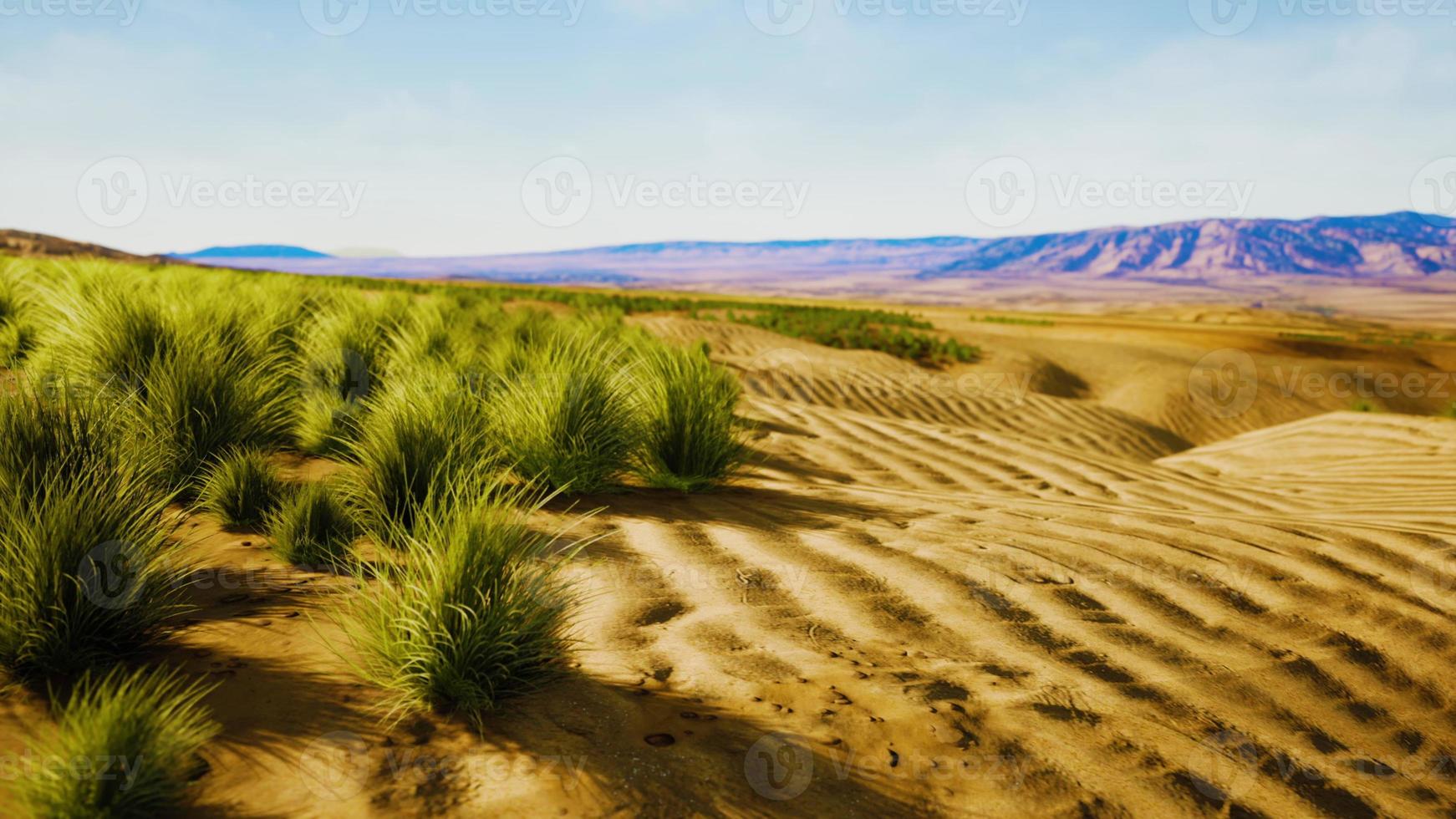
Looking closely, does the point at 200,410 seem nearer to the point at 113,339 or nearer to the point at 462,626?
the point at 113,339

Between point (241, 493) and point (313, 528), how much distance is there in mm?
434

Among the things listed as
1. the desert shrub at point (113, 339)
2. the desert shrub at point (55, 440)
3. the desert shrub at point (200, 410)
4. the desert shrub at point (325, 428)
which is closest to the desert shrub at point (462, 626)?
the desert shrub at point (55, 440)

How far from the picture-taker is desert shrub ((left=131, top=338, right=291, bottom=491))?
3281 mm

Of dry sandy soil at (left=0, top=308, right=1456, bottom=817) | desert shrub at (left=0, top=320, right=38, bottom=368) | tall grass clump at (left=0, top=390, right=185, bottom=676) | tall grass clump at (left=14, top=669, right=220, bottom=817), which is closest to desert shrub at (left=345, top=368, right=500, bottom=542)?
dry sandy soil at (left=0, top=308, right=1456, bottom=817)

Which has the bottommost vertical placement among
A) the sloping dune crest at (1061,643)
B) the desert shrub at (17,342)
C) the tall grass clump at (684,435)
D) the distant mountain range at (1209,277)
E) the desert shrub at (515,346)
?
the distant mountain range at (1209,277)

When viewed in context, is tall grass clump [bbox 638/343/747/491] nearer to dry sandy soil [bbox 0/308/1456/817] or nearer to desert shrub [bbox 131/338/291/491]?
dry sandy soil [bbox 0/308/1456/817]

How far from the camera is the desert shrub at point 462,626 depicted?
1.83m

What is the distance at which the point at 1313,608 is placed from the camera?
277cm

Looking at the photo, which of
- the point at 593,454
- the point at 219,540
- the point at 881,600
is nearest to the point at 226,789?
the point at 219,540

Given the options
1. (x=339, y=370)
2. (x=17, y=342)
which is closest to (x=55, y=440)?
(x=339, y=370)

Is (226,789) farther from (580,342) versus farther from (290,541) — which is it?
(580,342)

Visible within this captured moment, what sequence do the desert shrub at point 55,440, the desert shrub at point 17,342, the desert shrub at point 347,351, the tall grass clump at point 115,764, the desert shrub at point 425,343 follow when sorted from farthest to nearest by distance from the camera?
the desert shrub at point 17,342 < the desert shrub at point 425,343 < the desert shrub at point 347,351 < the desert shrub at point 55,440 < the tall grass clump at point 115,764

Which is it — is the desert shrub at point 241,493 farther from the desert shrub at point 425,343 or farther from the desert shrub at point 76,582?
the desert shrub at point 425,343

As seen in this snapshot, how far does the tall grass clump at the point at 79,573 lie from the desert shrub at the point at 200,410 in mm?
842
